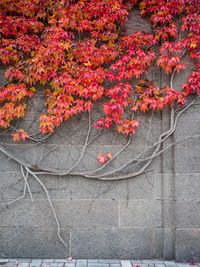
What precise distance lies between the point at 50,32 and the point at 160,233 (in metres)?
3.26

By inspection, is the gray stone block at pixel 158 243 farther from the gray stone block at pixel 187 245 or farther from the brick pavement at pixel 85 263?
the gray stone block at pixel 187 245

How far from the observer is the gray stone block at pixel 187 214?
3.06m

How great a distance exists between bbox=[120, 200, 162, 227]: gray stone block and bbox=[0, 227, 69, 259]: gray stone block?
2.84ft

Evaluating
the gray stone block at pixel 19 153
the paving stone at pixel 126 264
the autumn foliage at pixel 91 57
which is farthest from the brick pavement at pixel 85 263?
the autumn foliage at pixel 91 57

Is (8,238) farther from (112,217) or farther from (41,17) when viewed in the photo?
(41,17)

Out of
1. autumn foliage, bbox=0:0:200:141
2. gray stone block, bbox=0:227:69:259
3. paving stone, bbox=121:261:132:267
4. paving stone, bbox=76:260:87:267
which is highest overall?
autumn foliage, bbox=0:0:200:141

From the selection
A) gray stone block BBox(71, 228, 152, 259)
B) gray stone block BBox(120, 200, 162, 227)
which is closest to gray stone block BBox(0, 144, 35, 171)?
gray stone block BBox(71, 228, 152, 259)

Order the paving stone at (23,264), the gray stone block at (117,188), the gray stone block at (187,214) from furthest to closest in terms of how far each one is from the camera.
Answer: the gray stone block at (117,188), the gray stone block at (187,214), the paving stone at (23,264)

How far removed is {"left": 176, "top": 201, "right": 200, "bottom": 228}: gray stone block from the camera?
3.06m

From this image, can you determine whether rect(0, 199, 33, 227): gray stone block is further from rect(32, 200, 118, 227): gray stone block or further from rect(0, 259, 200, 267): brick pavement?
rect(0, 259, 200, 267): brick pavement

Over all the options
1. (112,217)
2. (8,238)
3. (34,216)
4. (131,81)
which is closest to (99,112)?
(131,81)

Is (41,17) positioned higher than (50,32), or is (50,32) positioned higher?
(41,17)

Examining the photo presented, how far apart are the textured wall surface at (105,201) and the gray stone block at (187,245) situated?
13 mm

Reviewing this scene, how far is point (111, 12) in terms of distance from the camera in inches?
126
